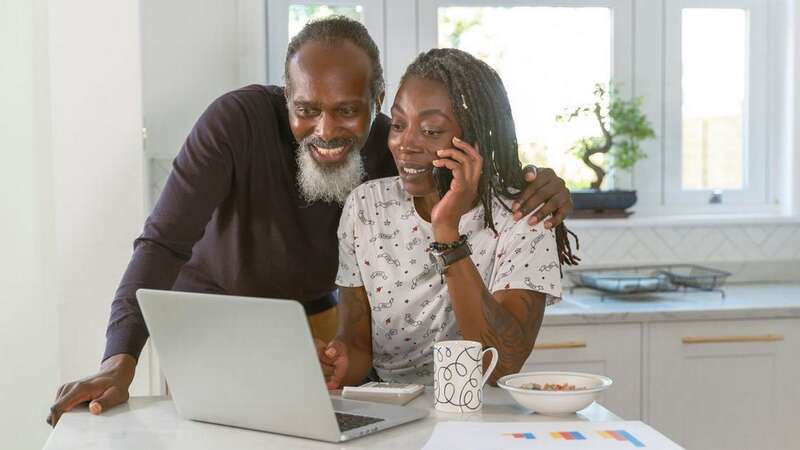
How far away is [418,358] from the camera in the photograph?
6.59 ft

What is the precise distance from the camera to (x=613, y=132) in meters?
3.81

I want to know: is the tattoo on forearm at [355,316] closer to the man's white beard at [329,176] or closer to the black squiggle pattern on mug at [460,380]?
the man's white beard at [329,176]

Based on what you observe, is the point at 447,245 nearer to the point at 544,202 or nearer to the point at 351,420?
the point at 544,202

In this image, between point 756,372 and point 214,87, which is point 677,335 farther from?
point 214,87

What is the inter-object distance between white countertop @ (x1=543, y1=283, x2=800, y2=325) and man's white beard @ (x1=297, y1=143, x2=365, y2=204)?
1.18 metres

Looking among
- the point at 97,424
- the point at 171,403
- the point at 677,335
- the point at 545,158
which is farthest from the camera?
the point at 545,158

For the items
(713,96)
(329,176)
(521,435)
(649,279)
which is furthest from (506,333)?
(713,96)

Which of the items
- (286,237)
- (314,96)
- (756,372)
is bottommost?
(756,372)

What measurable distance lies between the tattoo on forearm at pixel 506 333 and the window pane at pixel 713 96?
2317 mm

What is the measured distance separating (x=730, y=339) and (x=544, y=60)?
4.14ft

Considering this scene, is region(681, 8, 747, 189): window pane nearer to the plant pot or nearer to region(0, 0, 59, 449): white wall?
the plant pot

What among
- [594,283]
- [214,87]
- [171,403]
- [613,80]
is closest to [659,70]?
[613,80]

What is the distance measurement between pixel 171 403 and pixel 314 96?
27.3 inches

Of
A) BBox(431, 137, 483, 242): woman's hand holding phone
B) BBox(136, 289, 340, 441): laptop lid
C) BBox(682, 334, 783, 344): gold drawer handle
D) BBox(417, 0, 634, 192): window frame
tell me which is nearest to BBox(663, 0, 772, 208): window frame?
BBox(417, 0, 634, 192): window frame
